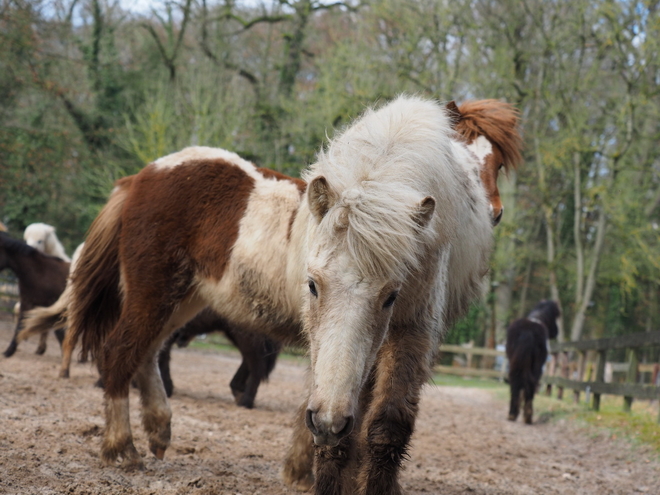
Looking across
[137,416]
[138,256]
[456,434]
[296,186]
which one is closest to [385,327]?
[296,186]

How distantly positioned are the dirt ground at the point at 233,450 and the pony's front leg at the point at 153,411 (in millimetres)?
126

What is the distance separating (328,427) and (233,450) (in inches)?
119

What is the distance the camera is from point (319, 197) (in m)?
2.87

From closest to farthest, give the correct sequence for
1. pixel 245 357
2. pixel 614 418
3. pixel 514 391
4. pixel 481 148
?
pixel 481 148 < pixel 245 357 < pixel 614 418 < pixel 514 391

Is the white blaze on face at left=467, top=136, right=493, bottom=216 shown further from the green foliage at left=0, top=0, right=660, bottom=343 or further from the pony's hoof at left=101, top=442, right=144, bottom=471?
the green foliage at left=0, top=0, right=660, bottom=343

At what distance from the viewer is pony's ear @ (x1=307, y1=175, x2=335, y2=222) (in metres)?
2.83

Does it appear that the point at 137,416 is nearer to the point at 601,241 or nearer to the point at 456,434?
the point at 456,434

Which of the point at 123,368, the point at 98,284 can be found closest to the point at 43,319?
the point at 98,284

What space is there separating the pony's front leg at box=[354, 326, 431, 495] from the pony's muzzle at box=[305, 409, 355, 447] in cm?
48

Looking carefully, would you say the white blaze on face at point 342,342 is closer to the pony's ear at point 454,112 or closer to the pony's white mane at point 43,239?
the pony's ear at point 454,112

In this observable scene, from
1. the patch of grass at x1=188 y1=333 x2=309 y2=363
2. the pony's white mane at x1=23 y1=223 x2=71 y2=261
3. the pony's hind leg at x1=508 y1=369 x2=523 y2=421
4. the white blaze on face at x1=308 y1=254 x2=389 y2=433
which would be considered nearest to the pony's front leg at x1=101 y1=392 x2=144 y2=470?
the white blaze on face at x1=308 y1=254 x2=389 y2=433

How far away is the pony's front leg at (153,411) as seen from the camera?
14.6 ft

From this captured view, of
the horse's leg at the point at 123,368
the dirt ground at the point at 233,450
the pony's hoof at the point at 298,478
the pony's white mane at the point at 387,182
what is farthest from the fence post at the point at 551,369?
the pony's white mane at the point at 387,182

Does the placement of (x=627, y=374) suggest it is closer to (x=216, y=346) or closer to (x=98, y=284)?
(x=98, y=284)
